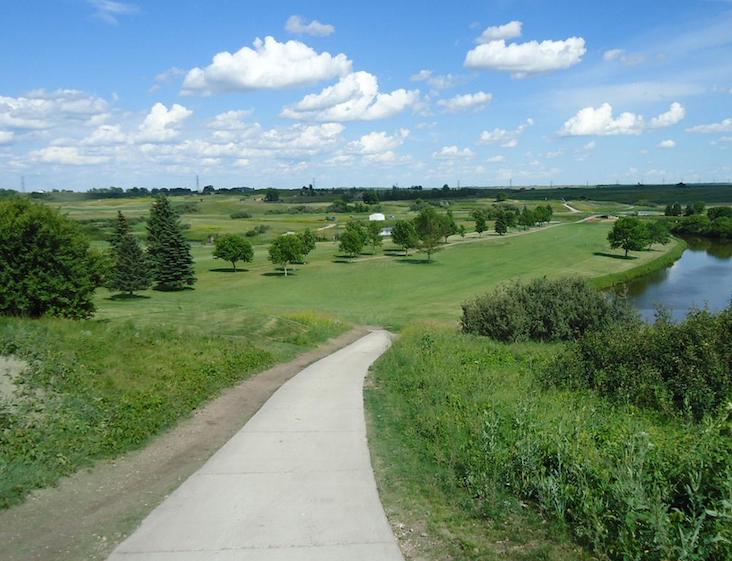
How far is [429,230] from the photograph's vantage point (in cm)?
8631

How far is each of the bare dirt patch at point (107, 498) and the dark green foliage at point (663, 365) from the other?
821 centimetres

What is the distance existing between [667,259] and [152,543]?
296 feet

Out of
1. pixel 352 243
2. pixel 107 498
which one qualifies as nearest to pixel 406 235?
pixel 352 243

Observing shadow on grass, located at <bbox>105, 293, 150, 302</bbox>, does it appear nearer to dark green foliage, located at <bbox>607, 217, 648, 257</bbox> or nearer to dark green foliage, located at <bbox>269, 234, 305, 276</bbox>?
dark green foliage, located at <bbox>269, 234, 305, 276</bbox>

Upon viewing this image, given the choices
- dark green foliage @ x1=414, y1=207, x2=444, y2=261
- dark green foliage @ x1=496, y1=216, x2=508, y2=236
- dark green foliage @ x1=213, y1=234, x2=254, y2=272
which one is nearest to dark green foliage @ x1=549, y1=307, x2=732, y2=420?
dark green foliage @ x1=213, y1=234, x2=254, y2=272

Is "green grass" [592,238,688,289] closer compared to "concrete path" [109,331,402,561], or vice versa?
"concrete path" [109,331,402,561]

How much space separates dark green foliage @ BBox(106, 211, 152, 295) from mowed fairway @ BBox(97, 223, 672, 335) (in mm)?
1991

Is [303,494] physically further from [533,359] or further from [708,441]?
[533,359]

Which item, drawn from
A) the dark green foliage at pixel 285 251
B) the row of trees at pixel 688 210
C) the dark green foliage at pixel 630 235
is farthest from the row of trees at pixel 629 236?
the row of trees at pixel 688 210

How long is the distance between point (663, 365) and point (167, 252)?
57.2 m

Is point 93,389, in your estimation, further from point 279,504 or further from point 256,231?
point 256,231

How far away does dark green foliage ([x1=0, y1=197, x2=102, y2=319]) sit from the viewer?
94.4 feet

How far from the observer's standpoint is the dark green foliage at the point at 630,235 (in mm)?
85062

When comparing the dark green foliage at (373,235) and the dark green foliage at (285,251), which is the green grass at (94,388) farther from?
Result: the dark green foliage at (373,235)
